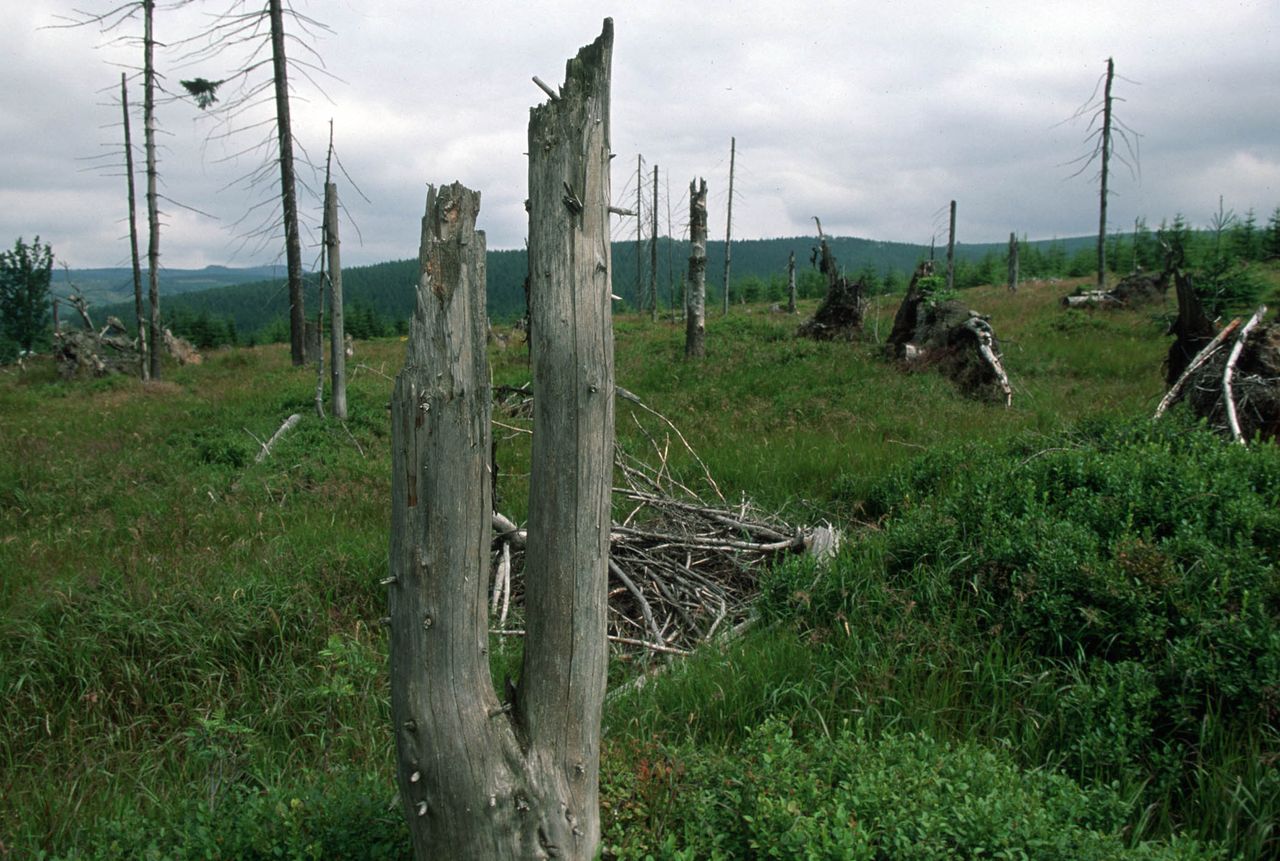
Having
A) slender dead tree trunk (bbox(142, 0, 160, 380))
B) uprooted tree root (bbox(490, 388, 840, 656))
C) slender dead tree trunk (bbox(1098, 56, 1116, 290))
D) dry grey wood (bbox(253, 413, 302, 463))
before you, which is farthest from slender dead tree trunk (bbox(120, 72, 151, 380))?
slender dead tree trunk (bbox(1098, 56, 1116, 290))

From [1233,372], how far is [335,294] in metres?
11.3

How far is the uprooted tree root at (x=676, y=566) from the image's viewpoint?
5.19 meters

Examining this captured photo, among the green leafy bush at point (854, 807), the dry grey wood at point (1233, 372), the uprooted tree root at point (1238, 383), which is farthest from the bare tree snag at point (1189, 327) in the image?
the green leafy bush at point (854, 807)

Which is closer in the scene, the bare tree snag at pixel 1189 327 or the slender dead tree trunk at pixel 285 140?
the bare tree snag at pixel 1189 327

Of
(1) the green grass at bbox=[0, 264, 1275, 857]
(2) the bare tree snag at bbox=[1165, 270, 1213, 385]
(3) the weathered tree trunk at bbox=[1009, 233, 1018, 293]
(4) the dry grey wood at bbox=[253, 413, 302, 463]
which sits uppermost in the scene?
(3) the weathered tree trunk at bbox=[1009, 233, 1018, 293]

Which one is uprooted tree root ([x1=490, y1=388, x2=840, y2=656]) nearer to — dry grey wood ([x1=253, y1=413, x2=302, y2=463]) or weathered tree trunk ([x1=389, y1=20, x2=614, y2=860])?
weathered tree trunk ([x1=389, y1=20, x2=614, y2=860])

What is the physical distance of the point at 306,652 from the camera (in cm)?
484

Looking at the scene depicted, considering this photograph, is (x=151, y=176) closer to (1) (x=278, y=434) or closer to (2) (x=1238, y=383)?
(1) (x=278, y=434)

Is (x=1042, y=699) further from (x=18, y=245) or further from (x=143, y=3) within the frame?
(x=18, y=245)

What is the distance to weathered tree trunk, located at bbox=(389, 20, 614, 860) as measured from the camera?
8.31 feet

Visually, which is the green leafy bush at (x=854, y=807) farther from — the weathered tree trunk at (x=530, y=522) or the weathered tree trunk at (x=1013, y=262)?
the weathered tree trunk at (x=1013, y=262)

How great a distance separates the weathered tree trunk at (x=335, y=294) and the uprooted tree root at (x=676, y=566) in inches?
263

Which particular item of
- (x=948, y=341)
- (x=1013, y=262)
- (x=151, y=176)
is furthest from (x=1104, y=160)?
(x=151, y=176)

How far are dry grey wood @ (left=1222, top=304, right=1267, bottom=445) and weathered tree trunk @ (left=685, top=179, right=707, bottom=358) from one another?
390 inches
